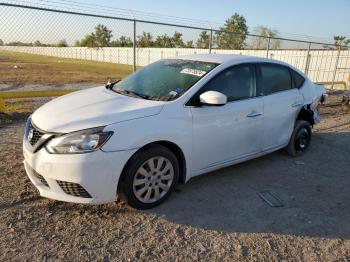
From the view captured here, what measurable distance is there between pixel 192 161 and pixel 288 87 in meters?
2.32

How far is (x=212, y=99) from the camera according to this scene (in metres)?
3.85

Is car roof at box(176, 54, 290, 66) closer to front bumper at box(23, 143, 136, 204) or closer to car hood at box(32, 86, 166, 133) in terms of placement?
car hood at box(32, 86, 166, 133)

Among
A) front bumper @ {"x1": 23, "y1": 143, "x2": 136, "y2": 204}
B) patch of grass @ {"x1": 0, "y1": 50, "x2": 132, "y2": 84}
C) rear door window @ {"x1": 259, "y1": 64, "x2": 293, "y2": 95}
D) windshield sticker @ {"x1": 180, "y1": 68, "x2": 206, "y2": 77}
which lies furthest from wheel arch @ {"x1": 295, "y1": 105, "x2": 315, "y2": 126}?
patch of grass @ {"x1": 0, "y1": 50, "x2": 132, "y2": 84}

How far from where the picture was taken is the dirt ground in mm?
3078

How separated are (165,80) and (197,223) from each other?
1.80 m

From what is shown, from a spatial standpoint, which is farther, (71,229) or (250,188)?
(250,188)

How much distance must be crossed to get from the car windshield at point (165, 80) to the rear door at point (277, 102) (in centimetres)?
99

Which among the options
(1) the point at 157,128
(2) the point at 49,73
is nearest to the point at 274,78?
(1) the point at 157,128

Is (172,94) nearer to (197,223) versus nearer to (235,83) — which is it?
(235,83)

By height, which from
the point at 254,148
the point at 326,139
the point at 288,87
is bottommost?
the point at 326,139

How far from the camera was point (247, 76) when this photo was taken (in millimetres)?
4688

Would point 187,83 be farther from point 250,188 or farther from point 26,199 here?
point 26,199

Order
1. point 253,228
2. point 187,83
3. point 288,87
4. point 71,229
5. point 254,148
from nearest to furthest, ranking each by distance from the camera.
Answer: point 71,229 → point 253,228 → point 187,83 → point 254,148 → point 288,87

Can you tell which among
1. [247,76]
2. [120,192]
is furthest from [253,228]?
[247,76]
